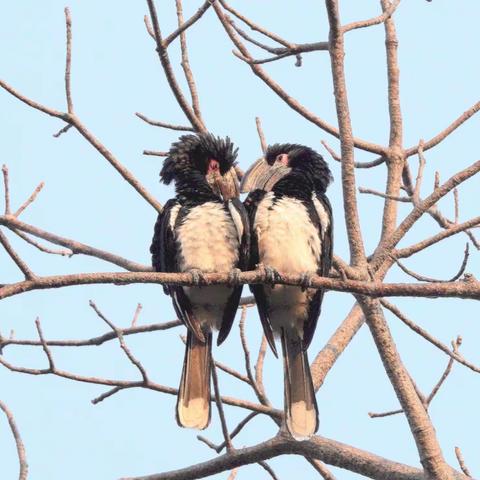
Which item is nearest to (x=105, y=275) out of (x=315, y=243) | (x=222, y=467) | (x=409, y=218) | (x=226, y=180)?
(x=222, y=467)

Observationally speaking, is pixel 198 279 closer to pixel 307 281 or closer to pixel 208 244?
pixel 307 281

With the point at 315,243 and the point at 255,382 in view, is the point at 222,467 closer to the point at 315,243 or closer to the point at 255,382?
the point at 255,382

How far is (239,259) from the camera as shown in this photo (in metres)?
4.75

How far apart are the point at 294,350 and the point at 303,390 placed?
1.16 feet

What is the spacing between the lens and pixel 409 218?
160 inches

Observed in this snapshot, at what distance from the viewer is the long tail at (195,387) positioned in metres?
4.60

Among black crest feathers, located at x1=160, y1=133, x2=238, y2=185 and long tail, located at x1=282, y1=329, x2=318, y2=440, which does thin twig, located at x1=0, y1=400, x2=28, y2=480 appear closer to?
long tail, located at x1=282, y1=329, x2=318, y2=440

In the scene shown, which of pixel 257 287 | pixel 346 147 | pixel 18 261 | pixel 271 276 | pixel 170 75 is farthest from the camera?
pixel 257 287

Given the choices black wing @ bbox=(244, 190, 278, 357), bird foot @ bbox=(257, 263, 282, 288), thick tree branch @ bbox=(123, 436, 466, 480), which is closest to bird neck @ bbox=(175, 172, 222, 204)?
black wing @ bbox=(244, 190, 278, 357)

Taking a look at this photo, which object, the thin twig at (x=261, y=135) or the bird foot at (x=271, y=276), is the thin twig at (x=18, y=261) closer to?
the bird foot at (x=271, y=276)

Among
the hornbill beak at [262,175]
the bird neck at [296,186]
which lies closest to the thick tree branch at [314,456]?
the bird neck at [296,186]

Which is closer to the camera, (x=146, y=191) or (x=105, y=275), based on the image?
(x=105, y=275)

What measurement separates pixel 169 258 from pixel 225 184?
71cm

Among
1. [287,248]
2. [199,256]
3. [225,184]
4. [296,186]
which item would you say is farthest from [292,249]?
[225,184]
